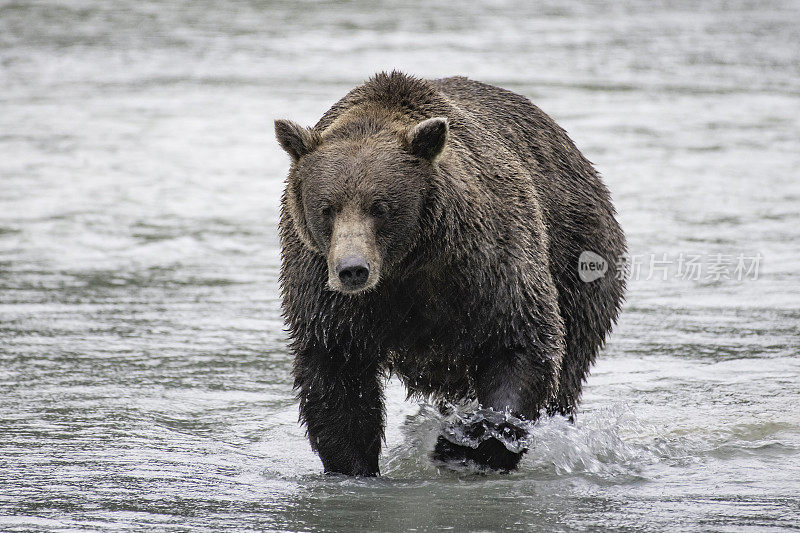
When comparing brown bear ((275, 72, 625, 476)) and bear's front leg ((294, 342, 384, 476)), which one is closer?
brown bear ((275, 72, 625, 476))

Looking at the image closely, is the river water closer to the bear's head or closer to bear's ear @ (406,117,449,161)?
the bear's head

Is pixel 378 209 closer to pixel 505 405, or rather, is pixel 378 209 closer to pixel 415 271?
pixel 415 271

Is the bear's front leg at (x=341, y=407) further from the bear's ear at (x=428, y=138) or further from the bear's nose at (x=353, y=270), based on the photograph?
the bear's ear at (x=428, y=138)

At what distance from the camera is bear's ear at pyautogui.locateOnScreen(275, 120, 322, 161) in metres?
5.87

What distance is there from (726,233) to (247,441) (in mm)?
5826

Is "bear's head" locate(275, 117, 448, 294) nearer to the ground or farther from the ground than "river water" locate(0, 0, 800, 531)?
farther from the ground

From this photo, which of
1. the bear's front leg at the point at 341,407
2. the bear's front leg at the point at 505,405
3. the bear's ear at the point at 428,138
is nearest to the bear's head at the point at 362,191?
the bear's ear at the point at 428,138

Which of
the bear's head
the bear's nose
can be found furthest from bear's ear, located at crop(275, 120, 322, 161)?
the bear's nose

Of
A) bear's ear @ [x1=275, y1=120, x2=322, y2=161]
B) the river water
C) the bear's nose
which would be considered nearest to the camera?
the bear's nose

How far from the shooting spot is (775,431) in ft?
23.2

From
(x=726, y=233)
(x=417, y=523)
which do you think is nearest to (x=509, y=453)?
(x=417, y=523)

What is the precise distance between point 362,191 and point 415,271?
52cm

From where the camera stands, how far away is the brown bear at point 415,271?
5.71 meters

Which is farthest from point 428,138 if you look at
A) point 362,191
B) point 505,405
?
point 505,405
